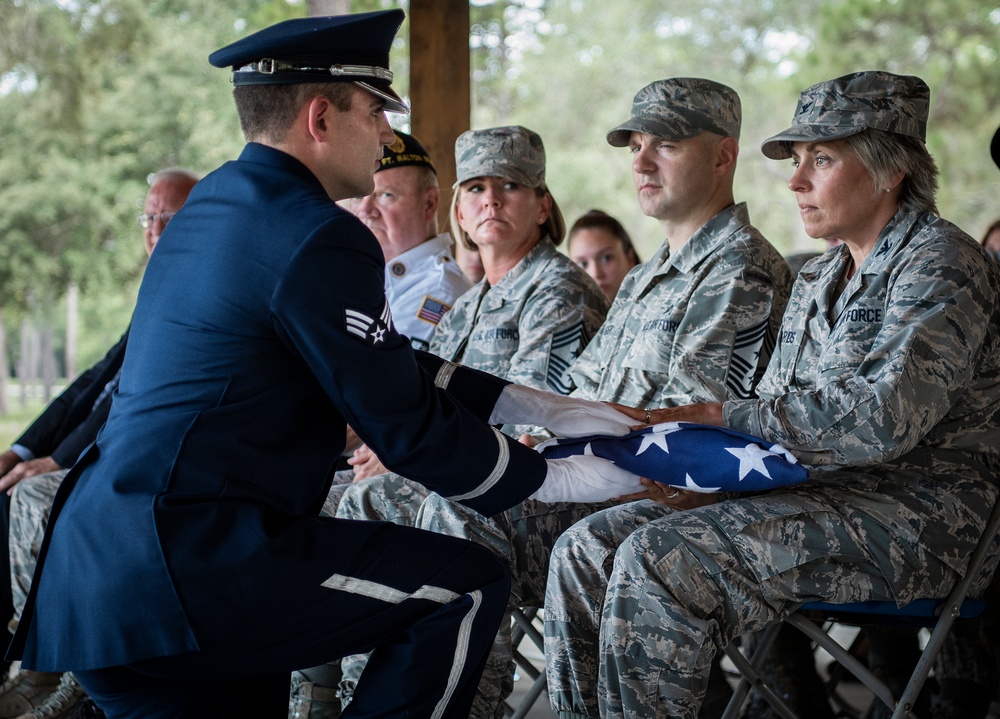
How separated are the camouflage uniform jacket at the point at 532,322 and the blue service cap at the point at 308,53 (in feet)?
4.75

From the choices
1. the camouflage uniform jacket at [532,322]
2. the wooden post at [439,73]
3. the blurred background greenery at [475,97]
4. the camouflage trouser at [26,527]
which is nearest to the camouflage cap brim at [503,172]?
the camouflage uniform jacket at [532,322]

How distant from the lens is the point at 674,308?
300cm

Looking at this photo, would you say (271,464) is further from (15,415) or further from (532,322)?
(15,415)

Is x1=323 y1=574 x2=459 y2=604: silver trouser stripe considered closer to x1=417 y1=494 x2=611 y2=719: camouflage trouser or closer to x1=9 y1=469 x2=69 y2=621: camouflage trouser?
x1=417 y1=494 x2=611 y2=719: camouflage trouser

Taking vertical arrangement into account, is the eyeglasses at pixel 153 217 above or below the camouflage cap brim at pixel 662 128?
below

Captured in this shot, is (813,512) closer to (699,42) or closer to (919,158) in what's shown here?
(919,158)

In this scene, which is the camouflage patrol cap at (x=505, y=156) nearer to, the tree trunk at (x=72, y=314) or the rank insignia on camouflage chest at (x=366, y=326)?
the rank insignia on camouflage chest at (x=366, y=326)

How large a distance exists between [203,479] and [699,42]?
37.5ft

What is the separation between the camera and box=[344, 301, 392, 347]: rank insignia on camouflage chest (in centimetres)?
182

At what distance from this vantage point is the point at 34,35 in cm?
782

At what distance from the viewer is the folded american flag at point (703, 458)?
2.30 meters

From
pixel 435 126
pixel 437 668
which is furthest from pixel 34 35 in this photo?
pixel 437 668

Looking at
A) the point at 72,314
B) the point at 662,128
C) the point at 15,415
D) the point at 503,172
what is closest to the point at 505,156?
the point at 503,172

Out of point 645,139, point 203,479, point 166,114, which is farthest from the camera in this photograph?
point 166,114
